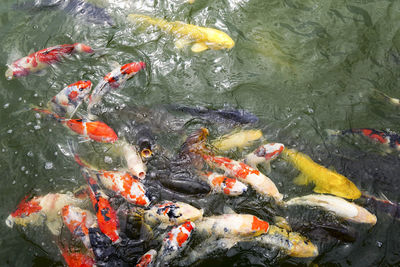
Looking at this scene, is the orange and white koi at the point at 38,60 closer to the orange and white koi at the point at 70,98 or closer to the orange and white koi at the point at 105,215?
the orange and white koi at the point at 70,98

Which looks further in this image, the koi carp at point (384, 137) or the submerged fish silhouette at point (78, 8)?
the submerged fish silhouette at point (78, 8)

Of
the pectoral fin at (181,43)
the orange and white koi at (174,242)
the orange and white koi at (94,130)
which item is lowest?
the orange and white koi at (174,242)

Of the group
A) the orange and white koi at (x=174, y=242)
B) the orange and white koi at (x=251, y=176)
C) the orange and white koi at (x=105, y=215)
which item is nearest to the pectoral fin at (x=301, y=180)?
the orange and white koi at (x=251, y=176)

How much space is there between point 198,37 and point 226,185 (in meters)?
2.68

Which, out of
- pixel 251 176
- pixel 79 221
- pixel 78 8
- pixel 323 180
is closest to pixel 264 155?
pixel 251 176

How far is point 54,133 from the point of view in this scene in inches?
185

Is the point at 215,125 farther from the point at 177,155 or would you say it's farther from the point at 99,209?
the point at 99,209

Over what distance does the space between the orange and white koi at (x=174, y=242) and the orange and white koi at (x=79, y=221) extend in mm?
815

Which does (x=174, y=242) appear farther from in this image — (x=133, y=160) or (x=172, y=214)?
(x=133, y=160)

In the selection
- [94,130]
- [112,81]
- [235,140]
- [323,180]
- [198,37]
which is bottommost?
[323,180]

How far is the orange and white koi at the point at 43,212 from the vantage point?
12.9 ft

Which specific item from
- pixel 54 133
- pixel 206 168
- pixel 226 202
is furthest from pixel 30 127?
pixel 226 202

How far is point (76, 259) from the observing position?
3.63m

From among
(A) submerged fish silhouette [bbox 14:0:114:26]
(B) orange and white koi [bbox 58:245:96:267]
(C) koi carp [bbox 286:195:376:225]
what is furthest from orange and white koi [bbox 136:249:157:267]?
(A) submerged fish silhouette [bbox 14:0:114:26]
